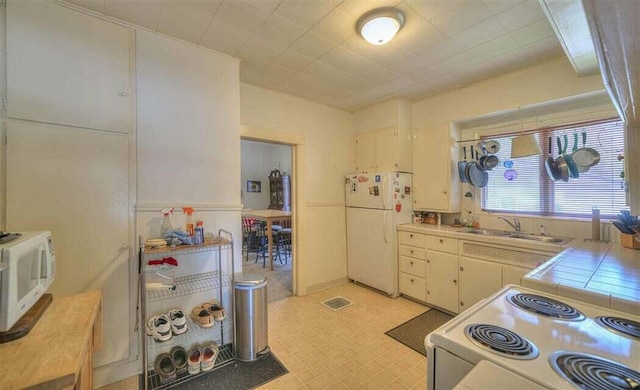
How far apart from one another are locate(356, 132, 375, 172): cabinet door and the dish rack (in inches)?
89.2

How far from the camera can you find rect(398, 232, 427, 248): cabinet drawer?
10.6 feet

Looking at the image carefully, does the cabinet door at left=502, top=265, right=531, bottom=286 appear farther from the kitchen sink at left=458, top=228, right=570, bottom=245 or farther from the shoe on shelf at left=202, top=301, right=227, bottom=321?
the shoe on shelf at left=202, top=301, right=227, bottom=321

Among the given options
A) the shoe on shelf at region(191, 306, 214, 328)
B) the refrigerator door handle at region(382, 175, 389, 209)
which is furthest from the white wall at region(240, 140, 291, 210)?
the shoe on shelf at region(191, 306, 214, 328)

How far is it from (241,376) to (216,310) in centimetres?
53

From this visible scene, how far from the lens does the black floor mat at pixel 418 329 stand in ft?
7.92

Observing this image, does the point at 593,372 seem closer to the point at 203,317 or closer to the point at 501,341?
the point at 501,341

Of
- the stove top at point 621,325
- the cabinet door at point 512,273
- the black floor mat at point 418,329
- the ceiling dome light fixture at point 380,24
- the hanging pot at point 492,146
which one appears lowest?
the black floor mat at point 418,329

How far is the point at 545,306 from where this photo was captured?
1.16 meters

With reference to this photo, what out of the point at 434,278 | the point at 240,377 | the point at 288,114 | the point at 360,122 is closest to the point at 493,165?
the point at 434,278

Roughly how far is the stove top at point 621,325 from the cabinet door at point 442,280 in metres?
1.88

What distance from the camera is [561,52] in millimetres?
2404

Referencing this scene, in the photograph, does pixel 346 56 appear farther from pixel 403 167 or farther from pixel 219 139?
pixel 403 167

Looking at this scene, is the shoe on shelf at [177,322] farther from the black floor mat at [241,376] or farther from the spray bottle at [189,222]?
the spray bottle at [189,222]

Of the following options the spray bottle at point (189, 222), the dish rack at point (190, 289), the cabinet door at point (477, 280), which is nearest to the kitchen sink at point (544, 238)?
the cabinet door at point (477, 280)
